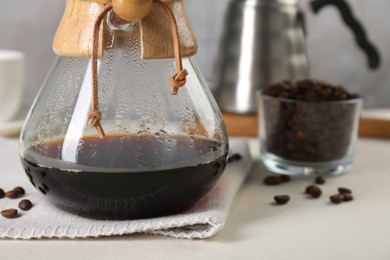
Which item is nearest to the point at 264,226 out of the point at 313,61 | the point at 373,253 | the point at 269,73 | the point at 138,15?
the point at 373,253

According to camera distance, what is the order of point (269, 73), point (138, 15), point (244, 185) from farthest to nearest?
point (269, 73), point (244, 185), point (138, 15)

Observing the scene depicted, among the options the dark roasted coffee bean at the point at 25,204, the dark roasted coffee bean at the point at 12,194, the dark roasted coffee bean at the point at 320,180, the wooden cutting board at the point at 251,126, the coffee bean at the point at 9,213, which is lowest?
the wooden cutting board at the point at 251,126

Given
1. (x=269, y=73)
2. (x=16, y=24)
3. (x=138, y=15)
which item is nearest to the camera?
(x=138, y=15)

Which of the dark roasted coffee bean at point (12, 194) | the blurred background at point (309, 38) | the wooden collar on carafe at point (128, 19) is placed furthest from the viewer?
the blurred background at point (309, 38)

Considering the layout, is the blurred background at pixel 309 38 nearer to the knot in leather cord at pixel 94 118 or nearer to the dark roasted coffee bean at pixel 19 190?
the dark roasted coffee bean at pixel 19 190

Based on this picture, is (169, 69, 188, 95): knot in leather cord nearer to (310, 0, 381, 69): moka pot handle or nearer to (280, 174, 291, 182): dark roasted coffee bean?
(280, 174, 291, 182): dark roasted coffee bean

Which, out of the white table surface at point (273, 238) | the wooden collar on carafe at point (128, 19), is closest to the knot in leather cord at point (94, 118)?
the wooden collar on carafe at point (128, 19)

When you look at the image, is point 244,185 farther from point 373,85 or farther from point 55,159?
point 373,85
